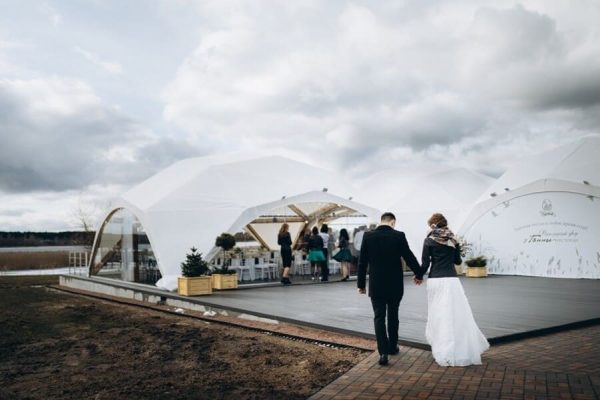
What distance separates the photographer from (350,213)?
61.9 ft

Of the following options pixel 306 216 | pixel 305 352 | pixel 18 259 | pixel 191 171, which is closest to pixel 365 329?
pixel 305 352

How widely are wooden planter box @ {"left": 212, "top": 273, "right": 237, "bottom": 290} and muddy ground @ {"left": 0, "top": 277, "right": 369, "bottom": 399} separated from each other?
3.18 m

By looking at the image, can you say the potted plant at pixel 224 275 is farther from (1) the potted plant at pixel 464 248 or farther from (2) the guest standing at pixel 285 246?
(1) the potted plant at pixel 464 248

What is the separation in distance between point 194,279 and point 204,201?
3652 millimetres

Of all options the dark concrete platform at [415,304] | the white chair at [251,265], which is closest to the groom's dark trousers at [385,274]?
the dark concrete platform at [415,304]

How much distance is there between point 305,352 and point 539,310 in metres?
4.39

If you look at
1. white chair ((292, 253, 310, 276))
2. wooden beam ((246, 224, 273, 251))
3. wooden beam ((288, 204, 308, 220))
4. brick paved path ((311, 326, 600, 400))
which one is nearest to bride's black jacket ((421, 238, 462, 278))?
brick paved path ((311, 326, 600, 400))

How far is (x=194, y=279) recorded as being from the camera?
38.6 ft

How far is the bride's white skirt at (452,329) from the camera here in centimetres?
540

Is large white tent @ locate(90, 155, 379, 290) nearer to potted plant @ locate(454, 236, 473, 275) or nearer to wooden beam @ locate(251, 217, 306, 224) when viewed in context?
wooden beam @ locate(251, 217, 306, 224)

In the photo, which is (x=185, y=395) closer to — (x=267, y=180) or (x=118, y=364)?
(x=118, y=364)

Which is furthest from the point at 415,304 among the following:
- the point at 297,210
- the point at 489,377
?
the point at 297,210

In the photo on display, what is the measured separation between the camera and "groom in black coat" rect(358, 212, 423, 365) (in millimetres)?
5641

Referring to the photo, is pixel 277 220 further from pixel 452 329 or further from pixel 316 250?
pixel 452 329
